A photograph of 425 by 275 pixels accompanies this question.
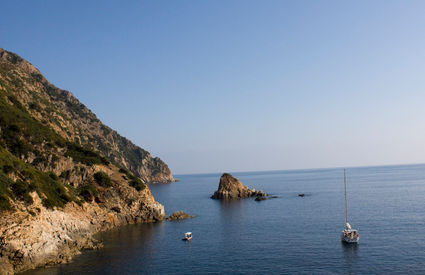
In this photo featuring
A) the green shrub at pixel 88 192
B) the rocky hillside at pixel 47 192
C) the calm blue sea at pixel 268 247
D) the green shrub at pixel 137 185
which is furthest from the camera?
the green shrub at pixel 137 185

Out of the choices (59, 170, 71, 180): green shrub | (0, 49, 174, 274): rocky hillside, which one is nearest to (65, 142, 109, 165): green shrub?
(0, 49, 174, 274): rocky hillside

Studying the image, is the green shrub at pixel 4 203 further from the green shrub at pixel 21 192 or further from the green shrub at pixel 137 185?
the green shrub at pixel 137 185

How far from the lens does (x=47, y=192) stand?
224 feet

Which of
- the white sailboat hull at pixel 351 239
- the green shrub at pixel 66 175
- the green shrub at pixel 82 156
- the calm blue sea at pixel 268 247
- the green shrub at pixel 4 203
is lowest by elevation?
the calm blue sea at pixel 268 247

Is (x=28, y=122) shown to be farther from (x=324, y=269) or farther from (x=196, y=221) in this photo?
(x=324, y=269)

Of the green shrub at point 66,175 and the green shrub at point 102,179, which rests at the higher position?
the green shrub at point 66,175

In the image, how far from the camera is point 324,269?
4766cm

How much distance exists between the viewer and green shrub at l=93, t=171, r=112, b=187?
309 ft

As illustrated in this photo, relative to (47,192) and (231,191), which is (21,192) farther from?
(231,191)

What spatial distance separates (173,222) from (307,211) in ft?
148

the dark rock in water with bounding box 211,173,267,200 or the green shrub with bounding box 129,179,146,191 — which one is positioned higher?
the green shrub with bounding box 129,179,146,191

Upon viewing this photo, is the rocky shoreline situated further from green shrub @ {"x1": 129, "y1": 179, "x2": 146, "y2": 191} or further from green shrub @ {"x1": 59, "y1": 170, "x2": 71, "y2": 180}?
green shrub @ {"x1": 129, "y1": 179, "x2": 146, "y2": 191}

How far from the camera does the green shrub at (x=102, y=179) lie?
9425 centimetres

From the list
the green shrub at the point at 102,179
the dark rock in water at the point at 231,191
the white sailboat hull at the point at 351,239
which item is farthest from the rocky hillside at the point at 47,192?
the dark rock in water at the point at 231,191
